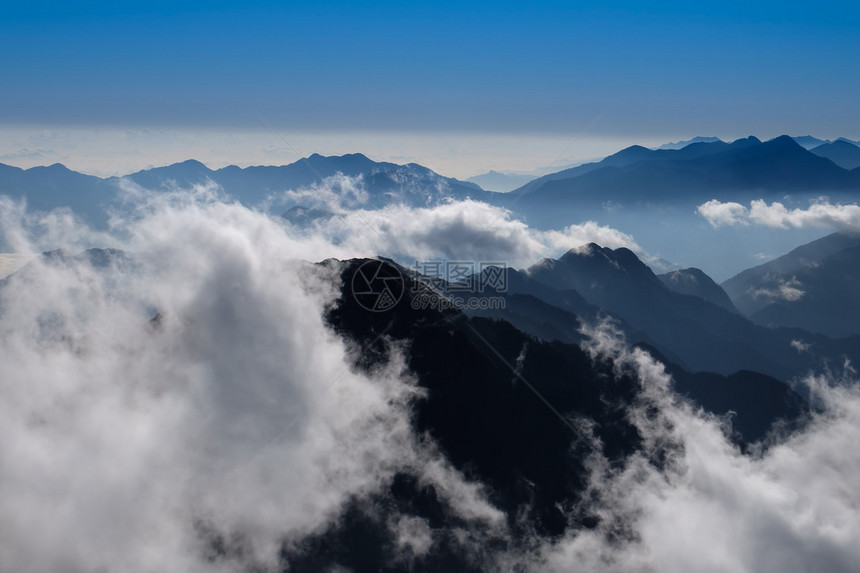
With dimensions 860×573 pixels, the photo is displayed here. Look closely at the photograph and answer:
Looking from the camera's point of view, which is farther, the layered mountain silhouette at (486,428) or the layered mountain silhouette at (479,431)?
the layered mountain silhouette at (479,431)

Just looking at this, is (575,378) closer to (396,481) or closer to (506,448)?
(506,448)

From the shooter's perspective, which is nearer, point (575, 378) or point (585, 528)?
point (585, 528)

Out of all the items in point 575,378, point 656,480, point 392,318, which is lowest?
point 656,480

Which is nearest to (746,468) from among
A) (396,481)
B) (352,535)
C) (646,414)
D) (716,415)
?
(716,415)

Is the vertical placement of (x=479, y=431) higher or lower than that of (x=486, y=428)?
lower

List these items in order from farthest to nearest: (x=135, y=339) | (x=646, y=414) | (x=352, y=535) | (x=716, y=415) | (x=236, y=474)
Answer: (x=716, y=415)
(x=135, y=339)
(x=646, y=414)
(x=236, y=474)
(x=352, y=535)

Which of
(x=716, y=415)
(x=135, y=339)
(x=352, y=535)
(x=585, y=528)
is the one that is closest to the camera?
(x=352, y=535)

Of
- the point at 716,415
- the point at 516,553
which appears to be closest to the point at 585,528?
the point at 516,553

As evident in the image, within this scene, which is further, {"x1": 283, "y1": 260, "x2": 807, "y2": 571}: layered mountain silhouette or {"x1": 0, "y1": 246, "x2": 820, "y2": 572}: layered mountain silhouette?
{"x1": 0, "y1": 246, "x2": 820, "y2": 572}: layered mountain silhouette

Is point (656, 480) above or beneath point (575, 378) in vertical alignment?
beneath

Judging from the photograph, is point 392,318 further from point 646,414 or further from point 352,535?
point 646,414
